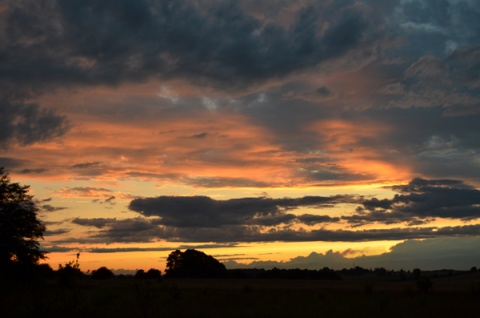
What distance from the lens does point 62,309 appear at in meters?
25.6

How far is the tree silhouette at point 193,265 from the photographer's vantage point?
11425 centimetres

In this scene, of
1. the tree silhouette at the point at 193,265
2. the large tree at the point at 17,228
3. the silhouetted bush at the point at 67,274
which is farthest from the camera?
the tree silhouette at the point at 193,265

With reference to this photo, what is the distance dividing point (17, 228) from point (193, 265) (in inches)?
2801

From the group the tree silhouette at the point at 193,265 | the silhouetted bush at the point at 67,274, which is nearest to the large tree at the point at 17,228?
the silhouetted bush at the point at 67,274

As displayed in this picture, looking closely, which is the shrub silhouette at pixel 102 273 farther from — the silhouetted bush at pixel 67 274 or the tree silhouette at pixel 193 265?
the silhouetted bush at pixel 67 274

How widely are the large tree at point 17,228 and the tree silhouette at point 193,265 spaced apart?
221 feet

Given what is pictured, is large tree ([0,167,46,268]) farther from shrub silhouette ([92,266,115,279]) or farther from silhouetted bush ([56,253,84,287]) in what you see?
shrub silhouette ([92,266,115,279])

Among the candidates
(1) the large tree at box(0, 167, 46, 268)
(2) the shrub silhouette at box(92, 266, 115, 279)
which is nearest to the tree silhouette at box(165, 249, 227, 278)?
(2) the shrub silhouette at box(92, 266, 115, 279)

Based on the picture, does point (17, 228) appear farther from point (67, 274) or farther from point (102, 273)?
point (102, 273)

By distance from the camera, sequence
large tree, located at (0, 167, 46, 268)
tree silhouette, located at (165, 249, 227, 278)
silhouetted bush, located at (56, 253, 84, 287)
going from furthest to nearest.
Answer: tree silhouette, located at (165, 249, 227, 278) → large tree, located at (0, 167, 46, 268) → silhouetted bush, located at (56, 253, 84, 287)

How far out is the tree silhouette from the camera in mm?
114250

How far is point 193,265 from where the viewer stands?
115m

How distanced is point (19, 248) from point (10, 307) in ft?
73.6

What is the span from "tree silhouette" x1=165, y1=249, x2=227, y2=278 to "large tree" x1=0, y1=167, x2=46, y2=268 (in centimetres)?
6749
